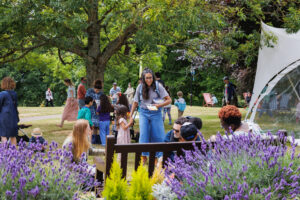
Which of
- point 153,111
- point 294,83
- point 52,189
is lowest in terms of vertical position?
point 52,189

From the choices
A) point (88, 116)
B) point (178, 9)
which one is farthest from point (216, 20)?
point (88, 116)

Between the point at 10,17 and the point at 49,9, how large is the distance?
1121 millimetres

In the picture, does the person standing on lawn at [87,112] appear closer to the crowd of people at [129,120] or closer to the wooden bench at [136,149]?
the crowd of people at [129,120]

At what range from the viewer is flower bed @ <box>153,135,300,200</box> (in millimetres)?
2557

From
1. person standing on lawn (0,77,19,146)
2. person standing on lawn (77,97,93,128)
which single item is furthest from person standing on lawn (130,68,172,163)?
person standing on lawn (0,77,19,146)

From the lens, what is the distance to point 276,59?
1252 centimetres

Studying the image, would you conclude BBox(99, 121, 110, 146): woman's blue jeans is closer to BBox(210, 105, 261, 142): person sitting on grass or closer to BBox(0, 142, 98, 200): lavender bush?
BBox(210, 105, 261, 142): person sitting on grass

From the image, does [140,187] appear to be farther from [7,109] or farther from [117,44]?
[117,44]

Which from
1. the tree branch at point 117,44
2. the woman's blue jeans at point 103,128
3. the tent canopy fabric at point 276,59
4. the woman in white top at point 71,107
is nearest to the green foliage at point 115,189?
the woman's blue jeans at point 103,128

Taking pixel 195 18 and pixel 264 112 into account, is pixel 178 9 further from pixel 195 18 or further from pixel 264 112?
pixel 264 112

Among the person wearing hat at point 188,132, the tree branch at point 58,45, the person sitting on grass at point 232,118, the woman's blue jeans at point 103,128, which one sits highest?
the tree branch at point 58,45

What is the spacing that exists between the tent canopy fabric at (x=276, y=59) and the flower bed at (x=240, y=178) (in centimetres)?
969

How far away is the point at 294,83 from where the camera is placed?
11875mm

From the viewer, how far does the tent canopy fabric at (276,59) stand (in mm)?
12031
